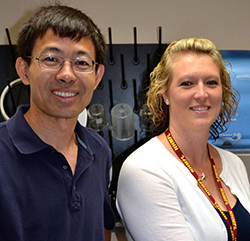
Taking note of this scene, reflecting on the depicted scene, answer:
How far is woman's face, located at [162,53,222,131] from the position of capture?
4.04 feet

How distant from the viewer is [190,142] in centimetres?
132

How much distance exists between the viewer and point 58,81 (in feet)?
3.22

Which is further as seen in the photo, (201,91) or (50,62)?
(201,91)

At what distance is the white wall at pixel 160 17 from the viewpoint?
71.9 inches

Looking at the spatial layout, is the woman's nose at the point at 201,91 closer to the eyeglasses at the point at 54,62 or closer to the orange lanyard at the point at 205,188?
the orange lanyard at the point at 205,188

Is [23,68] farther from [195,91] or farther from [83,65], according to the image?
[195,91]

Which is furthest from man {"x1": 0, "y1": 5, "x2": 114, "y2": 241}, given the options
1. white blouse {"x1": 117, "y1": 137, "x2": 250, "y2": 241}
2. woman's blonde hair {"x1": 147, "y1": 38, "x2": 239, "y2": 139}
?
woman's blonde hair {"x1": 147, "y1": 38, "x2": 239, "y2": 139}

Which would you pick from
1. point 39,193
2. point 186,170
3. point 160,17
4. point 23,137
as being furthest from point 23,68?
point 160,17

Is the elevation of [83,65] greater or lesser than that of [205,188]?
greater

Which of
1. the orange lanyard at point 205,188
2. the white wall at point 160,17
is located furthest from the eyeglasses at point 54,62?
the white wall at point 160,17

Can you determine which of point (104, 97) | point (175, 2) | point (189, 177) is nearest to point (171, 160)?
point (189, 177)

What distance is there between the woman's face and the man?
347 mm

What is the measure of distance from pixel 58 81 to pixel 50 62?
63 millimetres

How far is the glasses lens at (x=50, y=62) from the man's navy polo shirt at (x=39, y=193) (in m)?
0.19
